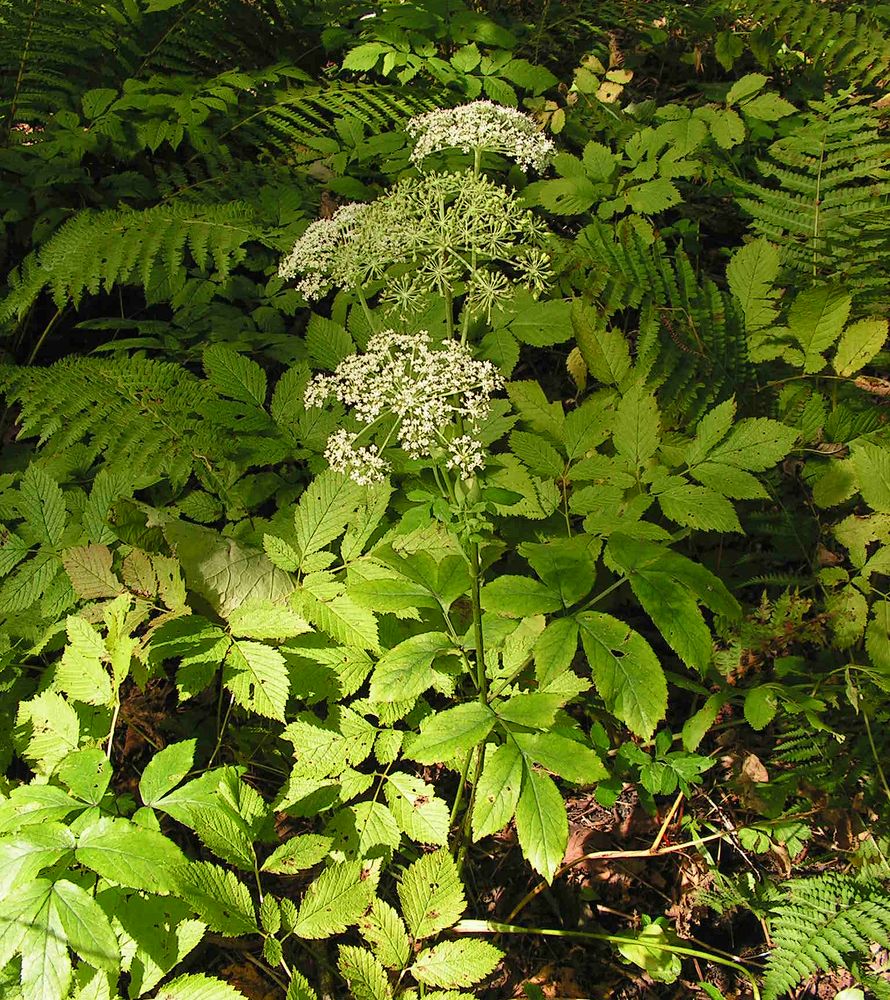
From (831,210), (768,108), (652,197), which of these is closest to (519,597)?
(652,197)

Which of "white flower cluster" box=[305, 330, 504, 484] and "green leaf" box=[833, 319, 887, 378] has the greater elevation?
"white flower cluster" box=[305, 330, 504, 484]

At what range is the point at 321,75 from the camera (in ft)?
13.7

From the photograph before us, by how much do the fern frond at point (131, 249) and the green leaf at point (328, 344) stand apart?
0.71 meters

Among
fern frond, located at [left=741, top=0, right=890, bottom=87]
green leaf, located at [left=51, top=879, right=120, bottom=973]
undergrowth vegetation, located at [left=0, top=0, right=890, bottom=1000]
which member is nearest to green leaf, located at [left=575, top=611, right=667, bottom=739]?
undergrowth vegetation, located at [left=0, top=0, right=890, bottom=1000]

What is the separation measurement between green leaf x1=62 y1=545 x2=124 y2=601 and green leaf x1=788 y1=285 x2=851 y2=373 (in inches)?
81.3

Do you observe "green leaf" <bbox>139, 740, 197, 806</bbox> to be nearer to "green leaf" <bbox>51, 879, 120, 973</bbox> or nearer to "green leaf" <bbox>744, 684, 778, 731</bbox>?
"green leaf" <bbox>51, 879, 120, 973</bbox>

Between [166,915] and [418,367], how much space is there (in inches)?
50.5

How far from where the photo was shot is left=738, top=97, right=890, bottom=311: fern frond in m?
2.66

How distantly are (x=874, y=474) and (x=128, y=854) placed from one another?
1967 mm

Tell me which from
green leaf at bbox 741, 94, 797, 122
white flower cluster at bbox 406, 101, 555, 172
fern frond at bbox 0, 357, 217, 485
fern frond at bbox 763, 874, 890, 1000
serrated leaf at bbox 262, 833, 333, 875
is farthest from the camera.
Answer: green leaf at bbox 741, 94, 797, 122

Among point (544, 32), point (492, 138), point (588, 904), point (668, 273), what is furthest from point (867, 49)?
point (588, 904)

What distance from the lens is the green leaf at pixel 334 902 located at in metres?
1.53

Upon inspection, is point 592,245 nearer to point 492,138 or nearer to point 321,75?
point 492,138

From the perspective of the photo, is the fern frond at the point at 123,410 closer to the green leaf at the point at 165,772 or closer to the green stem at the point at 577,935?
the green leaf at the point at 165,772
